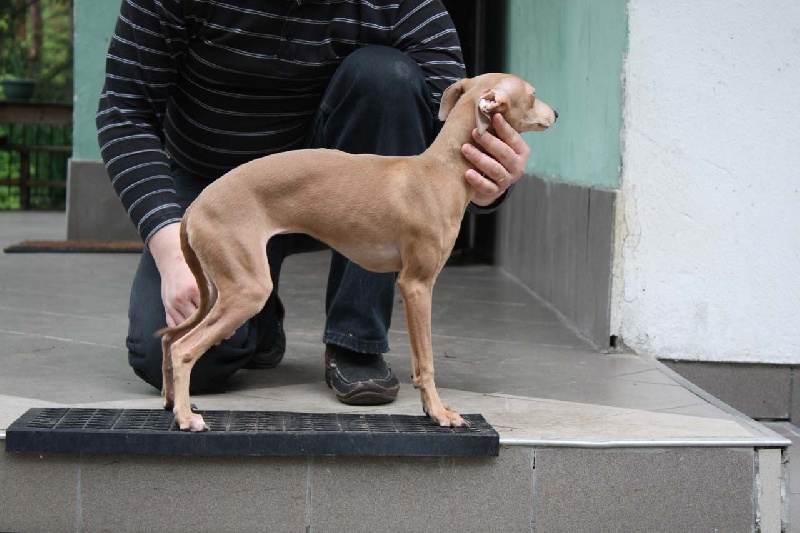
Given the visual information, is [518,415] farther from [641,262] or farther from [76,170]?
[76,170]

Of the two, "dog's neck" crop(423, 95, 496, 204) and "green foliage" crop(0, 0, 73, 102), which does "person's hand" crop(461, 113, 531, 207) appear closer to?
"dog's neck" crop(423, 95, 496, 204)

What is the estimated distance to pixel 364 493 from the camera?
2264mm

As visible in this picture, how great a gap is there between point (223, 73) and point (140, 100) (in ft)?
0.76

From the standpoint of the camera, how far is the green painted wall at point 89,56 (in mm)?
7020

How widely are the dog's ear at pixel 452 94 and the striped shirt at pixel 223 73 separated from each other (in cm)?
49

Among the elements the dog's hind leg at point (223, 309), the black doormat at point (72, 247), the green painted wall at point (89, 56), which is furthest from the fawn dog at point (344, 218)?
the green painted wall at point (89, 56)

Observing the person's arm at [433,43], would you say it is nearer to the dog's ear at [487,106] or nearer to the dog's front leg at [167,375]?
the dog's ear at [487,106]

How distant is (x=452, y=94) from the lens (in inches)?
92.4

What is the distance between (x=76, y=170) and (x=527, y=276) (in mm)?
3541

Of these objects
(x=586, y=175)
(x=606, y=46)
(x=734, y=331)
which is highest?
(x=606, y=46)

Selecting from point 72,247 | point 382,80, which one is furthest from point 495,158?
point 72,247

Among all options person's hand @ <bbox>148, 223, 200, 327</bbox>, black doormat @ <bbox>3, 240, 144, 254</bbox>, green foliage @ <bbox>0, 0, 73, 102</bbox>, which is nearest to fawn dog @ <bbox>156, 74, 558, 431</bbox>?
person's hand @ <bbox>148, 223, 200, 327</bbox>

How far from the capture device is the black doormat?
6.43m

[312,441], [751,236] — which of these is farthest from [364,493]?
[751,236]
